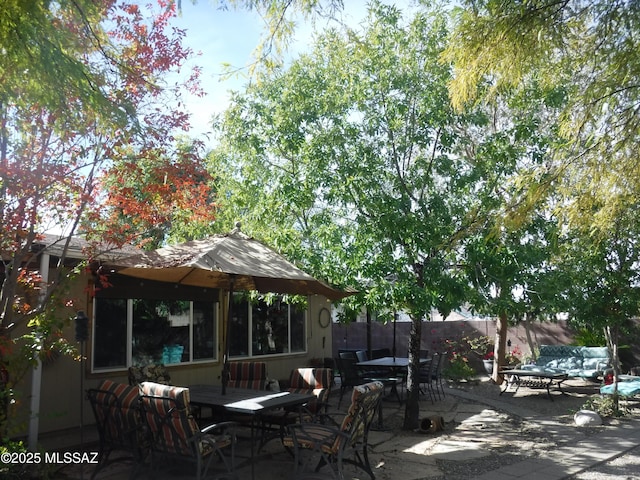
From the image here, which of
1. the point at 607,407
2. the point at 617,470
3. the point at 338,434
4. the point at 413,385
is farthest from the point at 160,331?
the point at 607,407

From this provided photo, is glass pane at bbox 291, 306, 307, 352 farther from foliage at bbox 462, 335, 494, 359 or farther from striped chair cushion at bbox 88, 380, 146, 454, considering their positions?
striped chair cushion at bbox 88, 380, 146, 454

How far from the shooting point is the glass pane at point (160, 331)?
854cm

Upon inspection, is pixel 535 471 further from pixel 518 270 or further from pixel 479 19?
pixel 479 19

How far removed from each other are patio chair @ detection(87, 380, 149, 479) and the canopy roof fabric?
4.24 feet

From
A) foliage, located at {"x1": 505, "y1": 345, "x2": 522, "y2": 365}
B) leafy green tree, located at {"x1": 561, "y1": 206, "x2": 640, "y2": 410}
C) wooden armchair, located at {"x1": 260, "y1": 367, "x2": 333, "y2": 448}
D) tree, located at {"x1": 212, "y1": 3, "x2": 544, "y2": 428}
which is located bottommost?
foliage, located at {"x1": 505, "y1": 345, "x2": 522, "y2": 365}

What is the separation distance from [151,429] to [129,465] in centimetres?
117

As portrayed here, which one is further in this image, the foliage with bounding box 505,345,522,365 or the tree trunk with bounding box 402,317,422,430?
the foliage with bounding box 505,345,522,365

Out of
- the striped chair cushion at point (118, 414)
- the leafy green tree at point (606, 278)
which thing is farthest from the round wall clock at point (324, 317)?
the striped chair cushion at point (118, 414)

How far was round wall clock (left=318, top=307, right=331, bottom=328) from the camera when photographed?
13406mm

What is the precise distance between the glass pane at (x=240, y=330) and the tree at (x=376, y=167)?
311 centimetres

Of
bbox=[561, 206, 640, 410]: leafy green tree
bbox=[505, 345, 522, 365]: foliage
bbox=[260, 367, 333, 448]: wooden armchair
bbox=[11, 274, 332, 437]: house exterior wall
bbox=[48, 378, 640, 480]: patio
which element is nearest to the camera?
bbox=[48, 378, 640, 480]: patio

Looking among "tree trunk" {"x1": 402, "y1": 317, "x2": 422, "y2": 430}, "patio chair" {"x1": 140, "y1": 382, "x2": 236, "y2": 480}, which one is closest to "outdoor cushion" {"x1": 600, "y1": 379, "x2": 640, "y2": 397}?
"tree trunk" {"x1": 402, "y1": 317, "x2": 422, "y2": 430}

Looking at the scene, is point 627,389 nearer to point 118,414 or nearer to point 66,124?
point 118,414

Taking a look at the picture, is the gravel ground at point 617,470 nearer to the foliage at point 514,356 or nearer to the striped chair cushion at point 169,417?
the striped chair cushion at point 169,417
